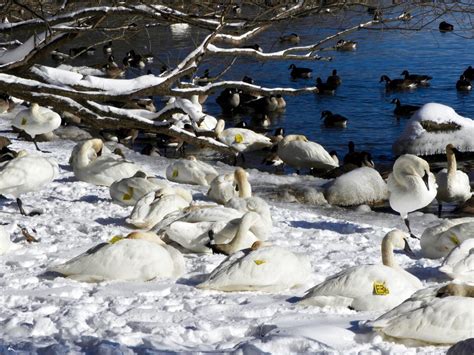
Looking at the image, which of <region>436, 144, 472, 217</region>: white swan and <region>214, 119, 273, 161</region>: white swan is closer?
<region>436, 144, 472, 217</region>: white swan

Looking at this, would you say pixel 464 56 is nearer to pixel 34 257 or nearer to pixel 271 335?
pixel 34 257

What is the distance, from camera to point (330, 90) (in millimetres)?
26047

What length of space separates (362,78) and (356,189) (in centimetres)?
1521

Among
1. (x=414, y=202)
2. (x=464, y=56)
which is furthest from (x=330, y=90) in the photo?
(x=414, y=202)

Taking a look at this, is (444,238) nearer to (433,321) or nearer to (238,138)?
(433,321)

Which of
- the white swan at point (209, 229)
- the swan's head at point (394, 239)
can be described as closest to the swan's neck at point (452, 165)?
the swan's head at point (394, 239)

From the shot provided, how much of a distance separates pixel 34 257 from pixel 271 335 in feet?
10.5

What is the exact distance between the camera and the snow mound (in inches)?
731

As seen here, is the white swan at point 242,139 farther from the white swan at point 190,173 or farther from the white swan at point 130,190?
the white swan at point 130,190

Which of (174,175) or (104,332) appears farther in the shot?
(174,175)

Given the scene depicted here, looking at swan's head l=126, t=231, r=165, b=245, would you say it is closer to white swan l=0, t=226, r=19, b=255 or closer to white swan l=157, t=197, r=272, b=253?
white swan l=157, t=197, r=272, b=253

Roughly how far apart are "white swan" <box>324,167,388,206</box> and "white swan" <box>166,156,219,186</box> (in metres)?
1.68

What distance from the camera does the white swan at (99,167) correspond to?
37.8ft

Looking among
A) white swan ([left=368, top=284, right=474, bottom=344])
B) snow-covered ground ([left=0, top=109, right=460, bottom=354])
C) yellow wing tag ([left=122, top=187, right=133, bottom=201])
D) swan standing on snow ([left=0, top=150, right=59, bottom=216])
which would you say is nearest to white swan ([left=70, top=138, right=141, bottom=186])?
yellow wing tag ([left=122, top=187, right=133, bottom=201])
